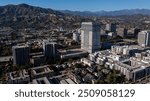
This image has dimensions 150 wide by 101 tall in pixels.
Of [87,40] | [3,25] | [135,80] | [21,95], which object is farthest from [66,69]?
[3,25]

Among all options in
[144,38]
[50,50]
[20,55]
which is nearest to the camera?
[20,55]

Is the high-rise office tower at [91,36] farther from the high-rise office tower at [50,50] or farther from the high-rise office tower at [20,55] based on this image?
the high-rise office tower at [20,55]

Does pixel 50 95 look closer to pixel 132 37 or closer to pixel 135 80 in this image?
pixel 135 80

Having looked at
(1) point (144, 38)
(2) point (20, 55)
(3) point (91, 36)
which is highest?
(3) point (91, 36)

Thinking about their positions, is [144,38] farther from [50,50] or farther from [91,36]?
[50,50]

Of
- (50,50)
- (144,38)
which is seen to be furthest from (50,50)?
(144,38)
